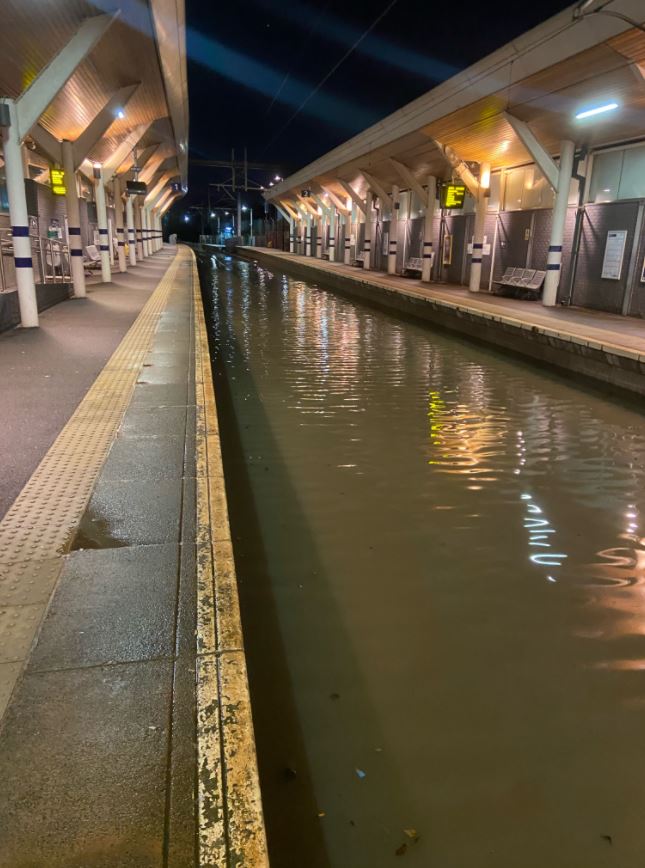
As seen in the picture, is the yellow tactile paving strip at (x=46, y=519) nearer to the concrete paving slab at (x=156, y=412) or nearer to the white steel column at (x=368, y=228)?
the concrete paving slab at (x=156, y=412)

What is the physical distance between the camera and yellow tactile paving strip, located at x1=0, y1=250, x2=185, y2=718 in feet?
7.37

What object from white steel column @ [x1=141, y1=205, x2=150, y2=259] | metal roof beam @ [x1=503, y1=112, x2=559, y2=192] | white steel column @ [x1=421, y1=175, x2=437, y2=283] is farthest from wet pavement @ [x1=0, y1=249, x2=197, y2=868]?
white steel column @ [x1=141, y1=205, x2=150, y2=259]

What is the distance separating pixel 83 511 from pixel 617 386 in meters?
7.40

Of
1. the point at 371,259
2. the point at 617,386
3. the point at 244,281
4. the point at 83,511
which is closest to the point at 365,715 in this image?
the point at 83,511

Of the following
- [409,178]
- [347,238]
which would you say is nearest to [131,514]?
[409,178]

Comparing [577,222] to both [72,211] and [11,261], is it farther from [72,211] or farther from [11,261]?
[11,261]

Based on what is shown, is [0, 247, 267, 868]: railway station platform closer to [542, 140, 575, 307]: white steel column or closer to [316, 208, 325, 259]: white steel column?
[542, 140, 575, 307]: white steel column

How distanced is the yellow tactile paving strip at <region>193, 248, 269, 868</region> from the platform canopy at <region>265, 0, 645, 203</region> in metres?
9.38

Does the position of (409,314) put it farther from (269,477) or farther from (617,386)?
(269,477)

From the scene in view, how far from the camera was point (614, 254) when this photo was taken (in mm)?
13016

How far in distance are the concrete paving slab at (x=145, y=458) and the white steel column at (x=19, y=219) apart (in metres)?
5.99

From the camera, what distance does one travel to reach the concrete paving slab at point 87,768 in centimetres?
142

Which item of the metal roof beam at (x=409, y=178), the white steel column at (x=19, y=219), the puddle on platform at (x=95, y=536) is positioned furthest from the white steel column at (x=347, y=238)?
the puddle on platform at (x=95, y=536)

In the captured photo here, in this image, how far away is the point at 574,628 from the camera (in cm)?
316
